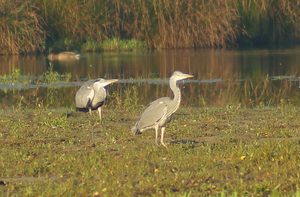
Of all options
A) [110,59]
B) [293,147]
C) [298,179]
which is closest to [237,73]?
[110,59]

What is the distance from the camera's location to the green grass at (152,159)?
530cm

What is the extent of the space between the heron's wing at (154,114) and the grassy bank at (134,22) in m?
22.5

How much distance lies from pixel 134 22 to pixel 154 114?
2561 cm

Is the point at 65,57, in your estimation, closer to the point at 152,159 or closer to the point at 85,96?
the point at 85,96

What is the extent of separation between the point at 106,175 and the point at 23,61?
2159 centimetres

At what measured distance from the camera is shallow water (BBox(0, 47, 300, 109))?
543 inches

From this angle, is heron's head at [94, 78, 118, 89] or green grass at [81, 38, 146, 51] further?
green grass at [81, 38, 146, 51]

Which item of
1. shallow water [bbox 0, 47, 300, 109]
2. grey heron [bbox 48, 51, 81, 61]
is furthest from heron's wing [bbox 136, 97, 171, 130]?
grey heron [bbox 48, 51, 81, 61]

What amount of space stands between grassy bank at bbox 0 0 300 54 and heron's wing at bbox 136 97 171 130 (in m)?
22.5

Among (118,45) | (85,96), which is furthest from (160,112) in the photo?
(118,45)

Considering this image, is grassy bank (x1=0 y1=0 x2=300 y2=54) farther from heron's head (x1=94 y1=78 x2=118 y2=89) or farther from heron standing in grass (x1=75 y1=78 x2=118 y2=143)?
heron's head (x1=94 y1=78 x2=118 y2=89)

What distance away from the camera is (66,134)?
Result: 8.39 m

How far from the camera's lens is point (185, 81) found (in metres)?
17.5

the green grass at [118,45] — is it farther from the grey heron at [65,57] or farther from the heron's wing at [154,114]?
the heron's wing at [154,114]
